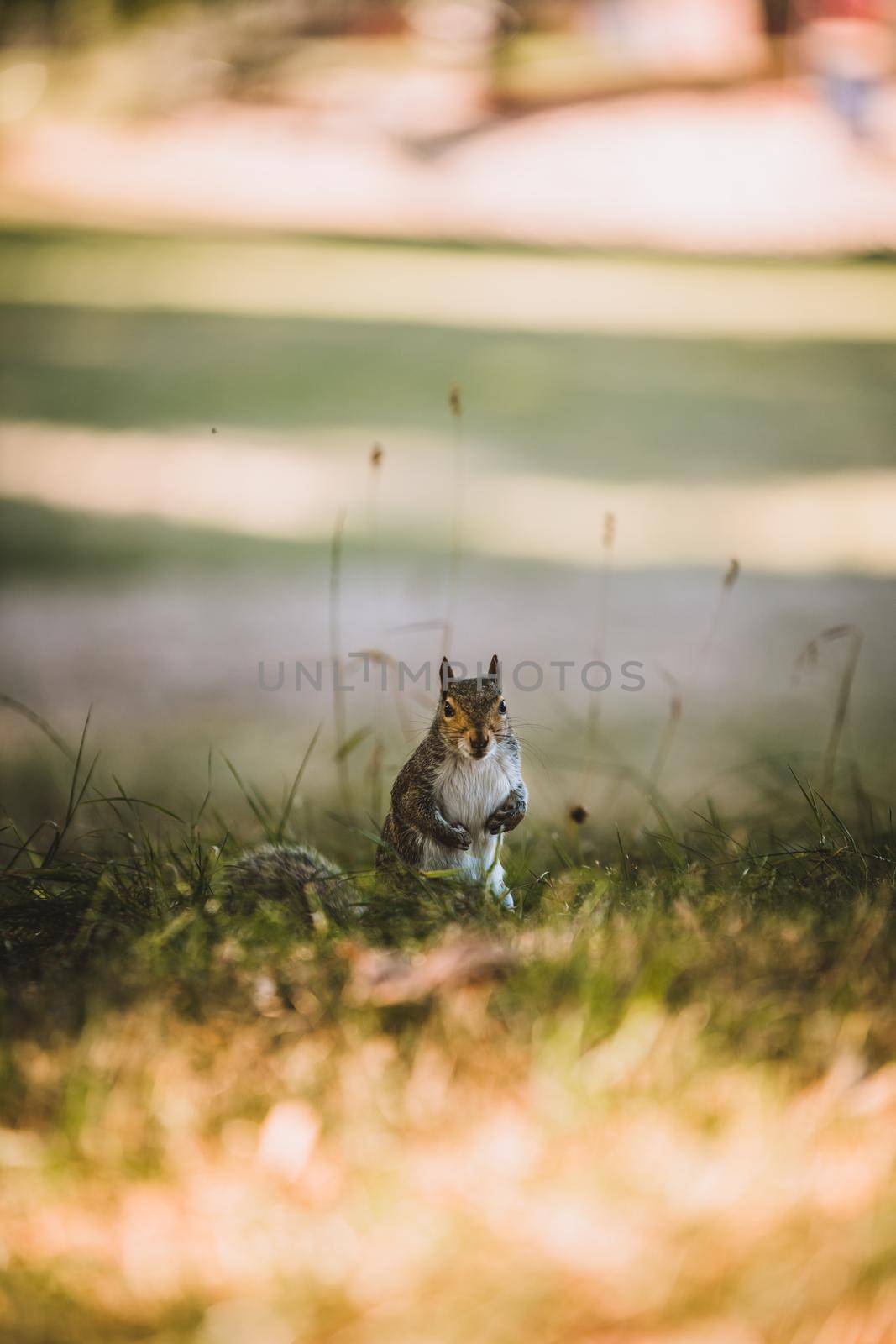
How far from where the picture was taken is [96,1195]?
152cm

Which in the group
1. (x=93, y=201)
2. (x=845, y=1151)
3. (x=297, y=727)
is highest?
(x=93, y=201)

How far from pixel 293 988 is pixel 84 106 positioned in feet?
77.6

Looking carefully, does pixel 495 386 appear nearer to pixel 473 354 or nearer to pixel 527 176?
pixel 473 354

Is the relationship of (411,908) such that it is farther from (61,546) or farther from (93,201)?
(93,201)

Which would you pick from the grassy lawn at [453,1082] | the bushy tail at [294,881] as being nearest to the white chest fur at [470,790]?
the grassy lawn at [453,1082]

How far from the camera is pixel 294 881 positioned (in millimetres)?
2182

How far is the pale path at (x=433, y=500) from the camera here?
6586mm

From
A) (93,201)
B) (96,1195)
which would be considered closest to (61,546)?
(96,1195)

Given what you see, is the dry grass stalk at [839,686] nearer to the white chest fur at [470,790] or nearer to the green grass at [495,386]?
the white chest fur at [470,790]

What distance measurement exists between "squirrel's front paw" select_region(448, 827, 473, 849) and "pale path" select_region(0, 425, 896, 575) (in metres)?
3.93

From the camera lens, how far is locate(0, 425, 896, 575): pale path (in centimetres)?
659

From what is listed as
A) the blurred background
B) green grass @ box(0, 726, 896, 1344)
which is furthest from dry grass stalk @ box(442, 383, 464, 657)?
green grass @ box(0, 726, 896, 1344)

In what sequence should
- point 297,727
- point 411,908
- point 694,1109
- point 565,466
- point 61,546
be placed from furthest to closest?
point 565,466
point 61,546
point 297,727
point 411,908
point 694,1109

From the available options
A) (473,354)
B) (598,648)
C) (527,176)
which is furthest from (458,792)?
(527,176)
